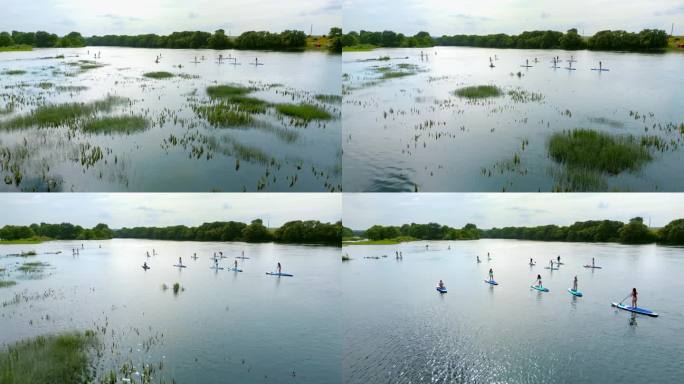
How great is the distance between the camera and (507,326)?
1517 centimetres

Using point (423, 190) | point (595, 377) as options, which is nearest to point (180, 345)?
point (423, 190)

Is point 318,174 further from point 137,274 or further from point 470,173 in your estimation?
point 137,274

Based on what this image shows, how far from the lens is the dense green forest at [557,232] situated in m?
22.1

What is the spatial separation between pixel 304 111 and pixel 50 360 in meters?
10.3

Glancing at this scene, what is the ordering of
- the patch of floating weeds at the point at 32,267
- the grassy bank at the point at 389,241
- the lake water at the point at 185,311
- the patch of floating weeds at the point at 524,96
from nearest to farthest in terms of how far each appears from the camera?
1. the lake water at the point at 185,311
2. the patch of floating weeds at the point at 32,267
3. the patch of floating weeds at the point at 524,96
4. the grassy bank at the point at 389,241

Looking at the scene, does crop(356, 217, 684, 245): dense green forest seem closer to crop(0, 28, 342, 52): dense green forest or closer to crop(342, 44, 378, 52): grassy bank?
crop(342, 44, 378, 52): grassy bank

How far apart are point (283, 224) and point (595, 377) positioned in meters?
12.5

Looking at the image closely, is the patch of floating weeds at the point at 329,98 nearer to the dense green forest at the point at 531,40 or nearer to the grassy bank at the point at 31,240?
the dense green forest at the point at 531,40

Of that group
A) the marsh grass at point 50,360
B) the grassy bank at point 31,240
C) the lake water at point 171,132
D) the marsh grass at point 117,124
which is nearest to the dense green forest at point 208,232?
the grassy bank at point 31,240

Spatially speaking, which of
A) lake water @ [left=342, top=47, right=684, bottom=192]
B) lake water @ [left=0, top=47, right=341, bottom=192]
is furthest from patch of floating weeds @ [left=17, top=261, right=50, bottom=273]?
lake water @ [left=342, top=47, right=684, bottom=192]

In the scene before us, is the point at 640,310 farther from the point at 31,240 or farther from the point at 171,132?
the point at 31,240

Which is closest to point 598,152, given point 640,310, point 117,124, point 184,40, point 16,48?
point 640,310

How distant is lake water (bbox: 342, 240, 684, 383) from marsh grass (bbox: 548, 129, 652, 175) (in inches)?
194

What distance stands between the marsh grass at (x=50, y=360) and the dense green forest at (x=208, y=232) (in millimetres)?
4281
